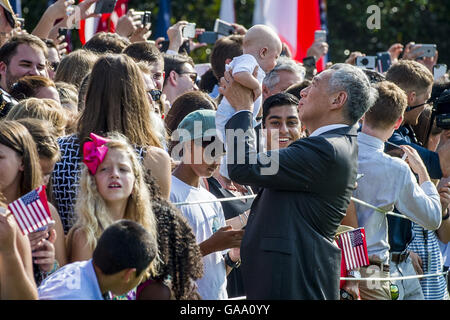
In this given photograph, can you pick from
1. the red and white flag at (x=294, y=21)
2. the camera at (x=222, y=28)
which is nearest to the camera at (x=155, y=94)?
the camera at (x=222, y=28)

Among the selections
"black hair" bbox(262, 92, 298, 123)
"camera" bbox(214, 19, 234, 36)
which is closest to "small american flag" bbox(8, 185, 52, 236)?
"black hair" bbox(262, 92, 298, 123)

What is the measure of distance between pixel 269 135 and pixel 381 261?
42.2 inches

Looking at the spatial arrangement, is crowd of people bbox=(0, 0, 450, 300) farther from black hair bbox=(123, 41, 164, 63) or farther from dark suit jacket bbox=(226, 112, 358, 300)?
black hair bbox=(123, 41, 164, 63)

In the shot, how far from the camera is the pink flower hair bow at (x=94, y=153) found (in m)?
4.07

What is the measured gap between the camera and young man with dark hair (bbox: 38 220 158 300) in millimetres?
3562

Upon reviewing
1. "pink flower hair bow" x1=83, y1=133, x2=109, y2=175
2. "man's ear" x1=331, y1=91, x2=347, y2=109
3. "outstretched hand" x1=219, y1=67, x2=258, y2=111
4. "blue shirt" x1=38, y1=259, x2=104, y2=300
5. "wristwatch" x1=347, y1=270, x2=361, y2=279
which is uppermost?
"outstretched hand" x1=219, y1=67, x2=258, y2=111

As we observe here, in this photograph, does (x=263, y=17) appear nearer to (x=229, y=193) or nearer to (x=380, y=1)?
(x=229, y=193)

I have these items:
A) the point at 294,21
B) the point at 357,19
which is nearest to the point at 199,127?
the point at 294,21

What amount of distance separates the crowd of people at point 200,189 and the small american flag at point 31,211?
0.11ft

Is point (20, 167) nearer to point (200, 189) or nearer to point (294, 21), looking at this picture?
point (200, 189)

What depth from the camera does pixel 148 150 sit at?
4355 mm

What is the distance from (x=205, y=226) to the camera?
4.83m

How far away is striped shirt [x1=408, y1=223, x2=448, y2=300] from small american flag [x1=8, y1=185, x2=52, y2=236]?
11.1 ft

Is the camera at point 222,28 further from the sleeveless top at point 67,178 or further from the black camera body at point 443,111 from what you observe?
the sleeveless top at point 67,178
